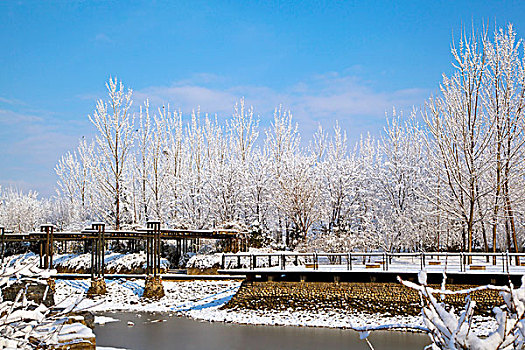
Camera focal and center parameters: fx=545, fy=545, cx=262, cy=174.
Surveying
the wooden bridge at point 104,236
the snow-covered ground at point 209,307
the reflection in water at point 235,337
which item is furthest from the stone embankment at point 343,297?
the wooden bridge at point 104,236

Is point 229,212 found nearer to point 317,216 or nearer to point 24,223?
point 317,216

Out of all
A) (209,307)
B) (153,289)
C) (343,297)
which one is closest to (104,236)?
(153,289)

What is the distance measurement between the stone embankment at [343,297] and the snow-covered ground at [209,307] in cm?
25

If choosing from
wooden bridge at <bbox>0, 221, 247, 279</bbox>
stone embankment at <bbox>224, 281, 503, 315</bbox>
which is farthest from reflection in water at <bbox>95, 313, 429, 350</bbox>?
wooden bridge at <bbox>0, 221, 247, 279</bbox>

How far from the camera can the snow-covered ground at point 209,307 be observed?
16.0m

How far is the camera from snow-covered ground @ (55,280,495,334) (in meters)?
16.0

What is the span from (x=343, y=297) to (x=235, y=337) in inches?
166

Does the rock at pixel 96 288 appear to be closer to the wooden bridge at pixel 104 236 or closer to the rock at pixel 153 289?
the wooden bridge at pixel 104 236

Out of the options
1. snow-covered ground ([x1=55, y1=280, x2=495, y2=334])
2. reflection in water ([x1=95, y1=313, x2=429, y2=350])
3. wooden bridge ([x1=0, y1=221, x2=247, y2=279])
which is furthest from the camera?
wooden bridge ([x1=0, y1=221, x2=247, y2=279])

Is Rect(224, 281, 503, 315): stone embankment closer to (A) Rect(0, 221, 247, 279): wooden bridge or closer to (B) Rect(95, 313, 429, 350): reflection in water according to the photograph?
(B) Rect(95, 313, 429, 350): reflection in water

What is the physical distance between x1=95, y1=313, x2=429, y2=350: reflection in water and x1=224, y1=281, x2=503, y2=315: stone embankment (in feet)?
5.74

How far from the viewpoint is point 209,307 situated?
1922 cm

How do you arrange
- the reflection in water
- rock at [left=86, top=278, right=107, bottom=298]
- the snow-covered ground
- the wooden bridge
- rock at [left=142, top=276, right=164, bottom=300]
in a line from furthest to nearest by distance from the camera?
1. rock at [left=86, top=278, right=107, bottom=298]
2. the wooden bridge
3. rock at [left=142, top=276, right=164, bottom=300]
4. the snow-covered ground
5. the reflection in water

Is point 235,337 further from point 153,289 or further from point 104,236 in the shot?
point 104,236
